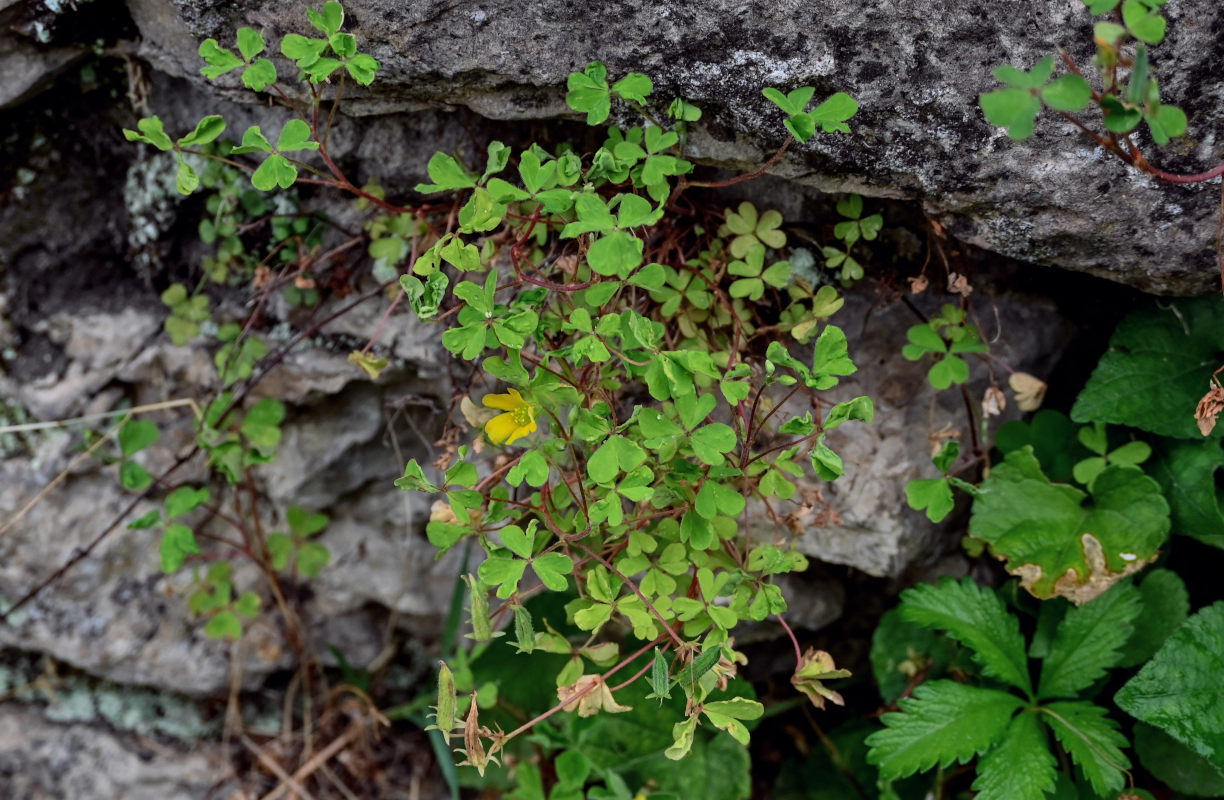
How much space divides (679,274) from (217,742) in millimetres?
2300

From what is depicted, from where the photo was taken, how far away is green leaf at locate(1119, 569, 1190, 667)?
219cm

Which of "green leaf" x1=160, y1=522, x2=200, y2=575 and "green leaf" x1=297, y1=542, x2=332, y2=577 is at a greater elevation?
"green leaf" x1=160, y1=522, x2=200, y2=575

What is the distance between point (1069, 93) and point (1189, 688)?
137cm

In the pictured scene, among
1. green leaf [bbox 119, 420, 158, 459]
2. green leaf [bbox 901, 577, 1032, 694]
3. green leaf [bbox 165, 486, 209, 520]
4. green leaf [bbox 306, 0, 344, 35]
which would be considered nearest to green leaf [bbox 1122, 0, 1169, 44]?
green leaf [bbox 901, 577, 1032, 694]

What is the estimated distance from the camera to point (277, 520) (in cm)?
288

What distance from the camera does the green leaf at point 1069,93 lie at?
4.69 ft

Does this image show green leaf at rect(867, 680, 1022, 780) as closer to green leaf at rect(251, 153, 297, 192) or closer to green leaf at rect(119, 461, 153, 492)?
green leaf at rect(251, 153, 297, 192)

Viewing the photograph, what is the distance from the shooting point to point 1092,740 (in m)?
2.10

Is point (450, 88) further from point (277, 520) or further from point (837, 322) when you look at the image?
point (277, 520)

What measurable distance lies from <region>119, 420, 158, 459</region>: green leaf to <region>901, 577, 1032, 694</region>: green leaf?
2.12 m

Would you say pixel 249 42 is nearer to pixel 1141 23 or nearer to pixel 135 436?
pixel 135 436

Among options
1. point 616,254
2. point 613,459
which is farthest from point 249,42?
point 613,459

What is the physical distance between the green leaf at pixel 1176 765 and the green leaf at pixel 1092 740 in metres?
0.14

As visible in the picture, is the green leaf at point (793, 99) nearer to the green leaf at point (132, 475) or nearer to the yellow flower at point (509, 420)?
the yellow flower at point (509, 420)
